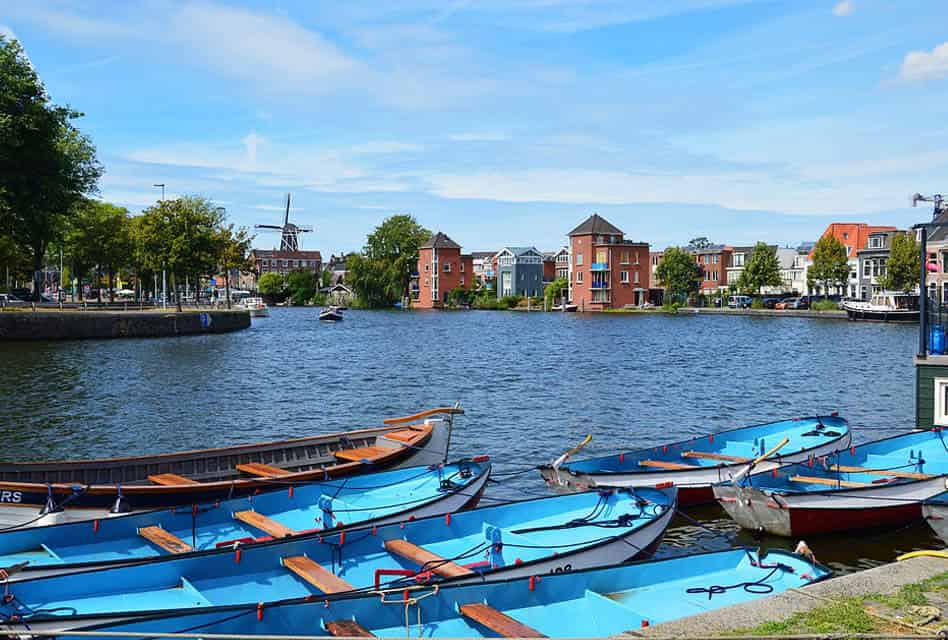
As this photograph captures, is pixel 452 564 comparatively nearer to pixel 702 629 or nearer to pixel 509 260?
pixel 702 629

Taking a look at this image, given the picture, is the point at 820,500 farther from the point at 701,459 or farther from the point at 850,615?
the point at 850,615

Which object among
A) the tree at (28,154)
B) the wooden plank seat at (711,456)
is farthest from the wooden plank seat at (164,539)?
the tree at (28,154)

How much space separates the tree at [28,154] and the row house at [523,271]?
102 meters

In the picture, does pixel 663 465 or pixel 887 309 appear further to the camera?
pixel 887 309

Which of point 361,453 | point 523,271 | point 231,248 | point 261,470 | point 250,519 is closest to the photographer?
point 250,519

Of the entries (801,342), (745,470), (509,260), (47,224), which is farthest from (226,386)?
(509,260)

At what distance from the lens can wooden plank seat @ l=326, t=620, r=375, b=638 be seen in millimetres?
8547

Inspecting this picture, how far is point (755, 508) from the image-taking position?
15.1 metres

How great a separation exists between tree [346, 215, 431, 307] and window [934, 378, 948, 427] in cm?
13013

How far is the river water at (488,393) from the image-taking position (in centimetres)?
2505

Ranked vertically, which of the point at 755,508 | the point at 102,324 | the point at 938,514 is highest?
the point at 102,324

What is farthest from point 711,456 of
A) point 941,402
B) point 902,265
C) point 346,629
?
point 902,265

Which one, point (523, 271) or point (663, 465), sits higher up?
point (523, 271)

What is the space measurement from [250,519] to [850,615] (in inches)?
340
